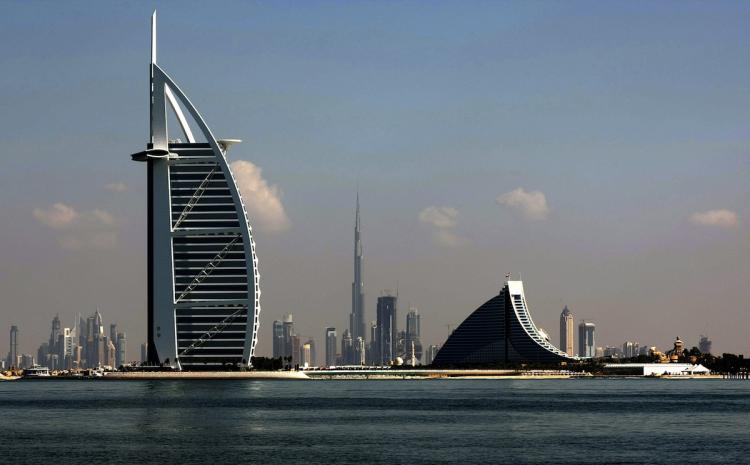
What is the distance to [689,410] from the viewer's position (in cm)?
16312

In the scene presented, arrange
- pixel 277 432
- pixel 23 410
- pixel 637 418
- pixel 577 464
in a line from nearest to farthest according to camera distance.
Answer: pixel 577 464 < pixel 277 432 < pixel 637 418 < pixel 23 410

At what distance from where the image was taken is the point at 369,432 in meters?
122

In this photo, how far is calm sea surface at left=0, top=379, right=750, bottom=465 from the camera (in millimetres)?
99688

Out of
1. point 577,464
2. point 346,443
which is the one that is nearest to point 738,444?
point 577,464

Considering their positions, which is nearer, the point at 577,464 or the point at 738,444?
the point at 577,464

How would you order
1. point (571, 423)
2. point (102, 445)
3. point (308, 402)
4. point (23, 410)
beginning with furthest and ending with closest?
point (308, 402) < point (23, 410) < point (571, 423) < point (102, 445)

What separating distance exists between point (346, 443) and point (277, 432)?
40.9 ft

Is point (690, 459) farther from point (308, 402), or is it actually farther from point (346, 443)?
point (308, 402)

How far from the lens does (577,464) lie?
3691 inches

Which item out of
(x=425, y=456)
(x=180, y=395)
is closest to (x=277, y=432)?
(x=425, y=456)

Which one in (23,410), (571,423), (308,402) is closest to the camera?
(571,423)

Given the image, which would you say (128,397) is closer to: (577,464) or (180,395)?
(180,395)

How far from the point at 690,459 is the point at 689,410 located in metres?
67.0

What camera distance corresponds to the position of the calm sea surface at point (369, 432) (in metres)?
99.7
